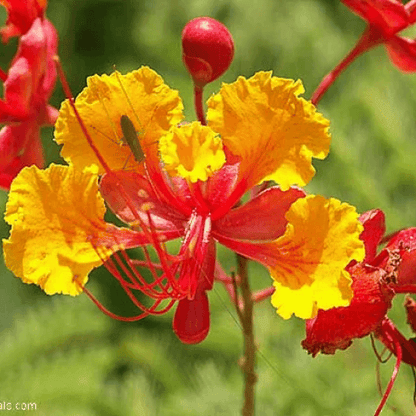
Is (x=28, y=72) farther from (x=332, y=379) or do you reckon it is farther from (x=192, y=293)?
(x=332, y=379)

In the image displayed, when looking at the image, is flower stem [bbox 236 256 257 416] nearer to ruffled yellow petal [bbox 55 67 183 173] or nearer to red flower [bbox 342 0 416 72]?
ruffled yellow petal [bbox 55 67 183 173]

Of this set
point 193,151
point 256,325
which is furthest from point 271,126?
point 256,325

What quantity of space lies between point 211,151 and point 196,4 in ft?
6.31

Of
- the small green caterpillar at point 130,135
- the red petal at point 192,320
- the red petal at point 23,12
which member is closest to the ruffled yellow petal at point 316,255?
the red petal at point 192,320

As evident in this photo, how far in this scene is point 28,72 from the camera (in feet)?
4.64

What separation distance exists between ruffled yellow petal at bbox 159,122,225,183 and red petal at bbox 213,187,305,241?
78 millimetres

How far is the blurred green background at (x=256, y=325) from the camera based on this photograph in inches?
73.1

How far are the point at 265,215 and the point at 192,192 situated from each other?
0.10m

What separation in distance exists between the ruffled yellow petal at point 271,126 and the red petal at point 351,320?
16 cm

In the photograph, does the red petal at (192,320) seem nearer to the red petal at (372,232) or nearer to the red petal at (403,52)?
the red petal at (372,232)

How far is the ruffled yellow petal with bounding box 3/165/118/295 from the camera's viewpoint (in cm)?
121

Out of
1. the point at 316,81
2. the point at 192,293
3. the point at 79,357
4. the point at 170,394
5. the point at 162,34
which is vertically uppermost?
the point at 192,293

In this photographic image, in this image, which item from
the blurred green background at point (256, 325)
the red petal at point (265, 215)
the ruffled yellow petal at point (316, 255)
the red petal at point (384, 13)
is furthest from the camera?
the blurred green background at point (256, 325)

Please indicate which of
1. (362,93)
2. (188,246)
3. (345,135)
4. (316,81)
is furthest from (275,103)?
(316,81)
